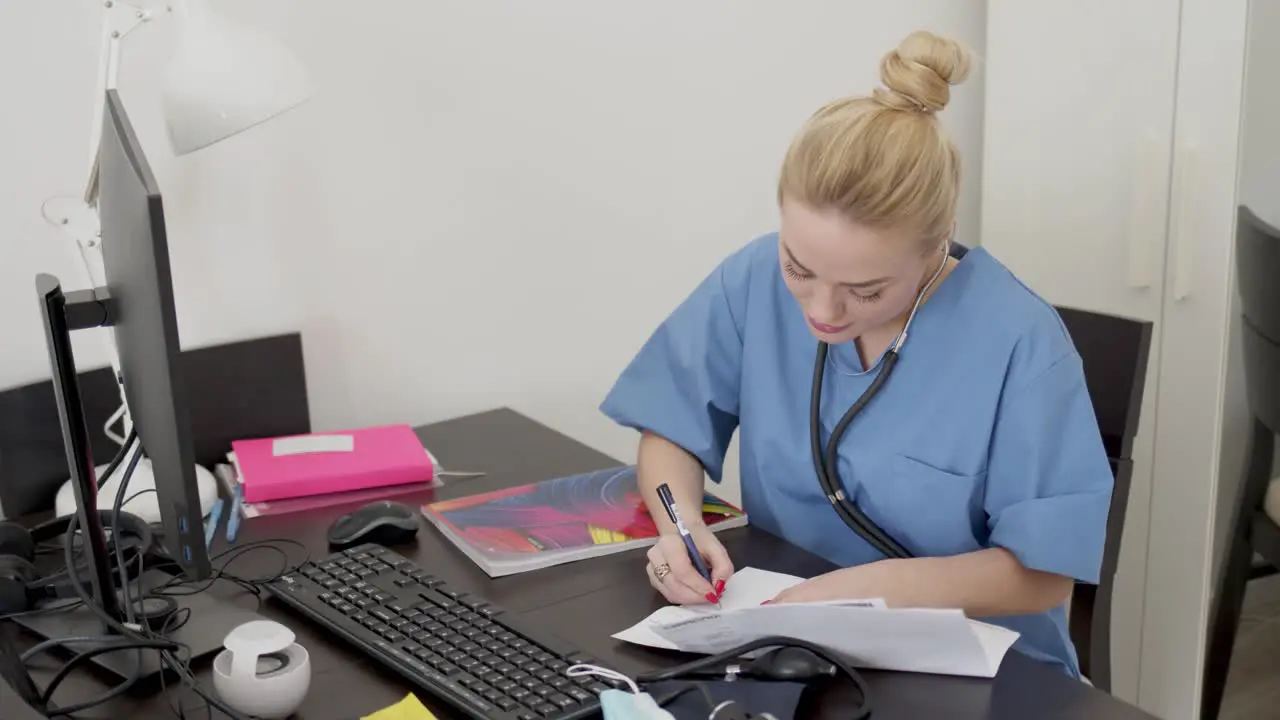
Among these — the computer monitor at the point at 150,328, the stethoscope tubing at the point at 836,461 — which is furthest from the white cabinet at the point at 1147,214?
the computer monitor at the point at 150,328

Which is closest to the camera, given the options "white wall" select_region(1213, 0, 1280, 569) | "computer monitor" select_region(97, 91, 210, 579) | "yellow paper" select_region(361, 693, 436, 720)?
"computer monitor" select_region(97, 91, 210, 579)

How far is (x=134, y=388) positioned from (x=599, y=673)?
482mm

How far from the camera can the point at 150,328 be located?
3.20 feet

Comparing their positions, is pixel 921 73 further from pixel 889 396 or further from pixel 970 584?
pixel 970 584

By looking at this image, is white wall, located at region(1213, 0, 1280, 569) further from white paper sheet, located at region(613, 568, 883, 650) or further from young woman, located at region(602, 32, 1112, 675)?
white paper sheet, located at region(613, 568, 883, 650)

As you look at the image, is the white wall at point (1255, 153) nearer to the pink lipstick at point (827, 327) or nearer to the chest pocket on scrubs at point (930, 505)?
the chest pocket on scrubs at point (930, 505)

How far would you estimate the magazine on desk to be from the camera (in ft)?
4.52

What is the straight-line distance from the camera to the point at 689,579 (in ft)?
4.13

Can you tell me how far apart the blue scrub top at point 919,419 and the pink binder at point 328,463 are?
29cm

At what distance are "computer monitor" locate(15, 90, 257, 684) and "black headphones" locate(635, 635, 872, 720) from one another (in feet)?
1.35

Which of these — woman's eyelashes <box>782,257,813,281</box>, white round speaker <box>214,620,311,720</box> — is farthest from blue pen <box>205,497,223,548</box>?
woman's eyelashes <box>782,257,813,281</box>

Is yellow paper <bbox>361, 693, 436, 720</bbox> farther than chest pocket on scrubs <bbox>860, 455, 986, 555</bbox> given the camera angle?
No

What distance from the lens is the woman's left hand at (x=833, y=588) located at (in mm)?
1221

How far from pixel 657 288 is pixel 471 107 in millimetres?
443
